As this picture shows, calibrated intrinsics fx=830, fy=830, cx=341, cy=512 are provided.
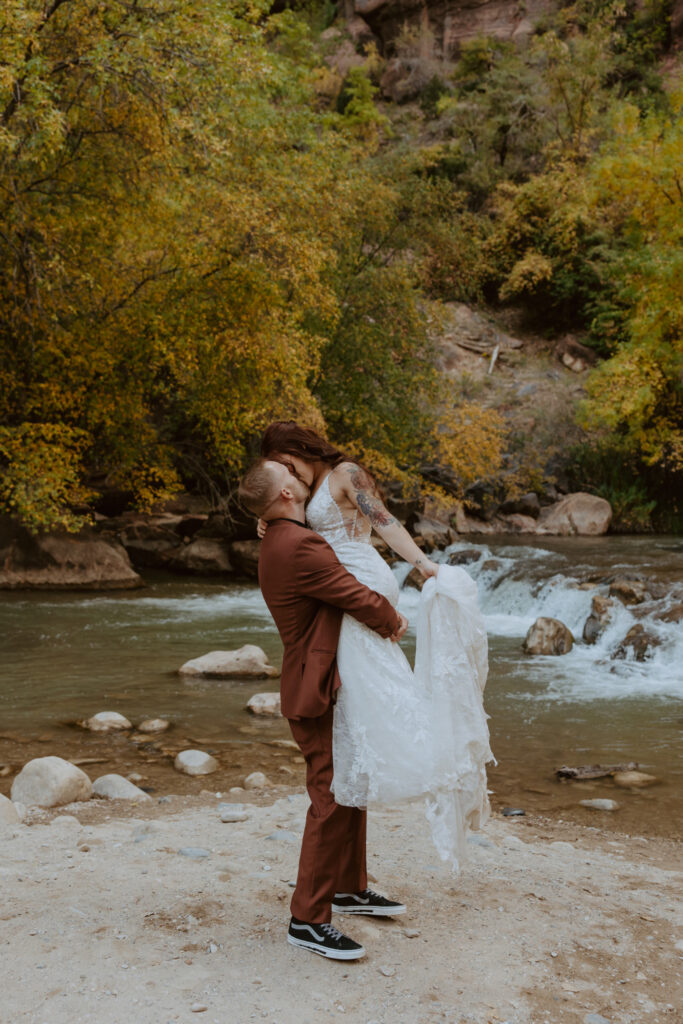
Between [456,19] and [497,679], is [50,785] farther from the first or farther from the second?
[456,19]

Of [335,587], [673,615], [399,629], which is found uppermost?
[335,587]

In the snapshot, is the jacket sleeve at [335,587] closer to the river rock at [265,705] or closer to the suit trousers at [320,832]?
the suit trousers at [320,832]

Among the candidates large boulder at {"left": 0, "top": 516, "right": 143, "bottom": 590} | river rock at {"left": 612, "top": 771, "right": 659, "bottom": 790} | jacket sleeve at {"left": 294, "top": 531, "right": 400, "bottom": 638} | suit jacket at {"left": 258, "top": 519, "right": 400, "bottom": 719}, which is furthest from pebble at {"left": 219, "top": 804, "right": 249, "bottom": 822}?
large boulder at {"left": 0, "top": 516, "right": 143, "bottom": 590}

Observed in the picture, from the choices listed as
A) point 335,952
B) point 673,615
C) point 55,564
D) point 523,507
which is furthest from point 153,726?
point 523,507

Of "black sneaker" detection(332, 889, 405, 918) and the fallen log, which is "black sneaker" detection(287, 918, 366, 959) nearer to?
"black sneaker" detection(332, 889, 405, 918)

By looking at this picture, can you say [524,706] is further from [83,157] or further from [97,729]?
[83,157]

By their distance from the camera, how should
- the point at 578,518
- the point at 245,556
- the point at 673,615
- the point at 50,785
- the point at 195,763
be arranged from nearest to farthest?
the point at 50,785 < the point at 195,763 < the point at 673,615 < the point at 245,556 < the point at 578,518

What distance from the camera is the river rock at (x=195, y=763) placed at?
6.12 metres

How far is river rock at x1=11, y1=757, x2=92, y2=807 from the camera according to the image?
5.22m

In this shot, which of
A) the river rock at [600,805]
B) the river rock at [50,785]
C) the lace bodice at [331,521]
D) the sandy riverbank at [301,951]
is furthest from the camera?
the river rock at [600,805]

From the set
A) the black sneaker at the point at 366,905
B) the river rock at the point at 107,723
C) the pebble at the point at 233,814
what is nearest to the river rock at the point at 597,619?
the river rock at the point at 107,723

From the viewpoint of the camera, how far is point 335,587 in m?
3.07

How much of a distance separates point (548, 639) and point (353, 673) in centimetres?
838

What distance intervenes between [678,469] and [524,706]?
16.4 metres
